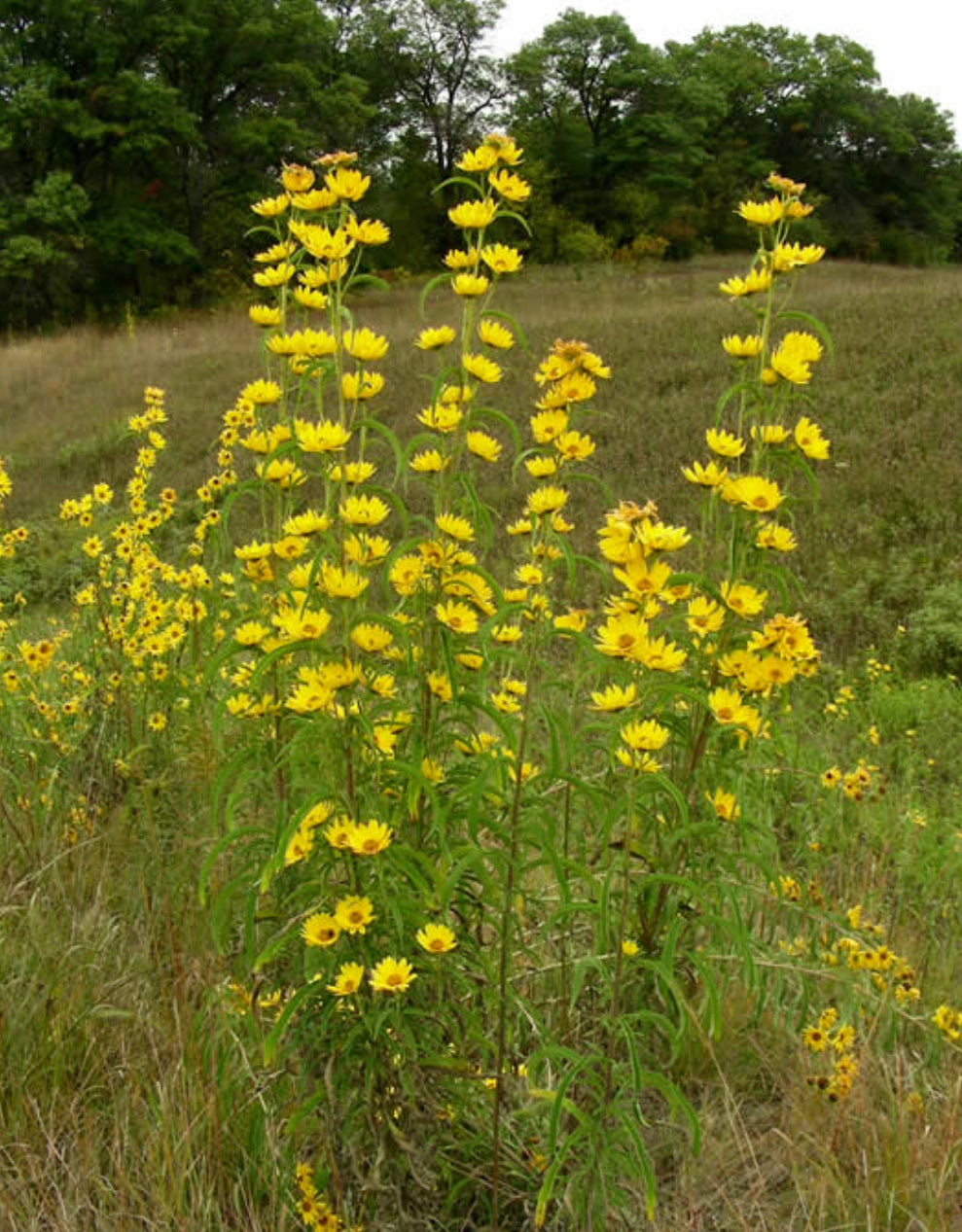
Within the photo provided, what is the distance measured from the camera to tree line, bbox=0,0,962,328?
78.1 feet

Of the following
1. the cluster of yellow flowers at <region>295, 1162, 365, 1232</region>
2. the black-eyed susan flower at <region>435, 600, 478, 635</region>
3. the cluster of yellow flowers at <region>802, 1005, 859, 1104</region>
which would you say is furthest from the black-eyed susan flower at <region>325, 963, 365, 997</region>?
the cluster of yellow flowers at <region>802, 1005, 859, 1104</region>

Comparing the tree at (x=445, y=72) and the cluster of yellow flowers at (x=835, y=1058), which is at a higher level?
the tree at (x=445, y=72)

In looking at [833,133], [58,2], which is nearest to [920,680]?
[58,2]

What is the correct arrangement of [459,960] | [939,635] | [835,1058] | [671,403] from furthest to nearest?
[671,403], [939,635], [835,1058], [459,960]

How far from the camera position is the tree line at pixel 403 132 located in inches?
938

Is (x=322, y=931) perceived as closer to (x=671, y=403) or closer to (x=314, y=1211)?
Answer: (x=314, y=1211)

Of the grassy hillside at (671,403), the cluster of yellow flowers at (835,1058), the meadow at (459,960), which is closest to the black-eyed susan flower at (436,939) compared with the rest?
the meadow at (459,960)

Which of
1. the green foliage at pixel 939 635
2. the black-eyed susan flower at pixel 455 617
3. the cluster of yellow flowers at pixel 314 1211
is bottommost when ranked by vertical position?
the green foliage at pixel 939 635

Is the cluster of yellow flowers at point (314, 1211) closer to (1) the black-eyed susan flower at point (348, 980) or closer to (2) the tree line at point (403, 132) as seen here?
(1) the black-eyed susan flower at point (348, 980)

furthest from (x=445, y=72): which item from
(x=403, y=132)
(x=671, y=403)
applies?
(x=671, y=403)

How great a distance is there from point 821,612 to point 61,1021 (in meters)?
4.29

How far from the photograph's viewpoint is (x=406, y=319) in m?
14.9

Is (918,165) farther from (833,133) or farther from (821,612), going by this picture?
(821,612)

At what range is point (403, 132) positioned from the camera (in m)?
32.7
